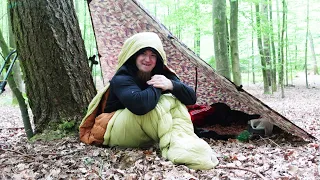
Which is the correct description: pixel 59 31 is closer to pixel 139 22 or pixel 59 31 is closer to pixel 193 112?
pixel 139 22

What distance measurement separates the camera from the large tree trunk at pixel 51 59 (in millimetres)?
3084

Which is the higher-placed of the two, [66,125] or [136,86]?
[136,86]

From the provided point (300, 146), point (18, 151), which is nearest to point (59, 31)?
point (18, 151)

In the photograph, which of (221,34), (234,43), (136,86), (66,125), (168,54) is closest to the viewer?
(136,86)

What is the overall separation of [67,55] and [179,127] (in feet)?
4.95

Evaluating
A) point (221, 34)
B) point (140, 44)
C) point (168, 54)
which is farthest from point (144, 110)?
point (221, 34)

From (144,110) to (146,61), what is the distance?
55 centimetres

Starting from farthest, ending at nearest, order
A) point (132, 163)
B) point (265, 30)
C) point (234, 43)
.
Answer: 1. point (265, 30)
2. point (234, 43)
3. point (132, 163)

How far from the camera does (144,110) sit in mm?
2568

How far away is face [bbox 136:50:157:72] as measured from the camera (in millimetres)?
2854

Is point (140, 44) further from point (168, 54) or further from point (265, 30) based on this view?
point (265, 30)

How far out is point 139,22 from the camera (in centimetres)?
387

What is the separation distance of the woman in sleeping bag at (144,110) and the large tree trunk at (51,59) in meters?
0.38

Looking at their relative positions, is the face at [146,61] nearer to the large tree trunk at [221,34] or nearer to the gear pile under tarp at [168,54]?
the gear pile under tarp at [168,54]
